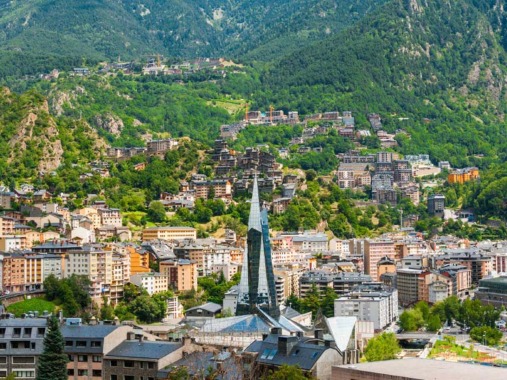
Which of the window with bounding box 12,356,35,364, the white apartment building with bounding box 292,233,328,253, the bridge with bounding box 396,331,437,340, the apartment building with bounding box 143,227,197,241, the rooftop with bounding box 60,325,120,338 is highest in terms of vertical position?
the apartment building with bounding box 143,227,197,241

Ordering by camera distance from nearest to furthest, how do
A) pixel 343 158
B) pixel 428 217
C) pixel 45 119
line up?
1. pixel 45 119
2. pixel 428 217
3. pixel 343 158

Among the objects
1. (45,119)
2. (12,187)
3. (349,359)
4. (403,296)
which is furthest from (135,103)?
(349,359)

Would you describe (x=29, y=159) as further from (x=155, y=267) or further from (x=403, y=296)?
(x=403, y=296)

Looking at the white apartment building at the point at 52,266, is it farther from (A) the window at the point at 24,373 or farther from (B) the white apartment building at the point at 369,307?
(A) the window at the point at 24,373

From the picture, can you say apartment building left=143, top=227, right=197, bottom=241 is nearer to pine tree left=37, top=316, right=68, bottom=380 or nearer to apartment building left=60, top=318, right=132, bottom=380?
apartment building left=60, top=318, right=132, bottom=380

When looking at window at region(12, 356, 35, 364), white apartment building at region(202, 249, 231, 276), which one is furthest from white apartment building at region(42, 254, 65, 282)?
window at region(12, 356, 35, 364)
